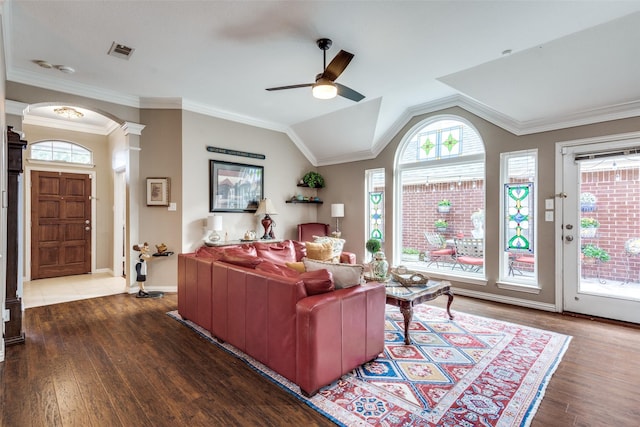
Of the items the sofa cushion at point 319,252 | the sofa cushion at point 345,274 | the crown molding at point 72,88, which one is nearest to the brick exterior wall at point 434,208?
the sofa cushion at point 319,252

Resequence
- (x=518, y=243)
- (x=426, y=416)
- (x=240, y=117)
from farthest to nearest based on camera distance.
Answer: (x=240, y=117) < (x=518, y=243) < (x=426, y=416)

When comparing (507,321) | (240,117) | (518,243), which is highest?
(240,117)

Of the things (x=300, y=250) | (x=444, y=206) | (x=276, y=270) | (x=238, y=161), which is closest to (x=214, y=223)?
(x=238, y=161)

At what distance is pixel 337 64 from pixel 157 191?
349 centimetres

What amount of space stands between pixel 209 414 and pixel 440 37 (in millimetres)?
3684

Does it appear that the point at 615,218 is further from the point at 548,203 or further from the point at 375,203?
the point at 375,203

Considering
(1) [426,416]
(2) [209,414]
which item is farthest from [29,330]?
(1) [426,416]

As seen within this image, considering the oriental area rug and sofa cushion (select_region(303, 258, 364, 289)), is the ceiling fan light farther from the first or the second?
the oriental area rug

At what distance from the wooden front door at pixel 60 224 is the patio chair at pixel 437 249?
659cm

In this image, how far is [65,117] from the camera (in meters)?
5.59

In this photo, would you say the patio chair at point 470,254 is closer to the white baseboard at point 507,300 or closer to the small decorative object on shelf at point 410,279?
the white baseboard at point 507,300

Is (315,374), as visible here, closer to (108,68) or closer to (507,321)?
(507,321)

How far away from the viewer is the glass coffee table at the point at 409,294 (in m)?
2.87

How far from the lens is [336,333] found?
2.15 m
